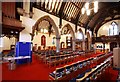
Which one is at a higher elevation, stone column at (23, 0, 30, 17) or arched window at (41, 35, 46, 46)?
stone column at (23, 0, 30, 17)

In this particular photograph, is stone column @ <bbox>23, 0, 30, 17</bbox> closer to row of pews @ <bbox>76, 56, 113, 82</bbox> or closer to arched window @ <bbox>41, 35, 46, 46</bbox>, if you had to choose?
row of pews @ <bbox>76, 56, 113, 82</bbox>

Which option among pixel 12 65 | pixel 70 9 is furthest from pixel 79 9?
pixel 12 65

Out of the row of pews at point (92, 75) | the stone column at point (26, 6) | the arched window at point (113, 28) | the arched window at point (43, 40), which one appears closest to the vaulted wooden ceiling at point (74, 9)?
the stone column at point (26, 6)

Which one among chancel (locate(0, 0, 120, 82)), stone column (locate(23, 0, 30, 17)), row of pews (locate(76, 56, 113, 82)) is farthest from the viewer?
stone column (locate(23, 0, 30, 17))

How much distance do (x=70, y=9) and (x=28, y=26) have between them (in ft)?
21.2

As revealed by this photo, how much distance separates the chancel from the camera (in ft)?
16.7

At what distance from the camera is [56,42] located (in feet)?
43.2

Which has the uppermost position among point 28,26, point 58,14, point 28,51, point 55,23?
point 58,14

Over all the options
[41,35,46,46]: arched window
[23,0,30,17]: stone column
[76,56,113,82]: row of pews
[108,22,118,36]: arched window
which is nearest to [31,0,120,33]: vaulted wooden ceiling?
[23,0,30,17]: stone column

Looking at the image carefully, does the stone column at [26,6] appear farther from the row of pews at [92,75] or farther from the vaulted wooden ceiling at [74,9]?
the row of pews at [92,75]

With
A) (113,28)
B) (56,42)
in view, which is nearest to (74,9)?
(56,42)

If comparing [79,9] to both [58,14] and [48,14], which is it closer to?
[58,14]

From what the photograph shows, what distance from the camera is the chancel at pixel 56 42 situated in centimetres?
509

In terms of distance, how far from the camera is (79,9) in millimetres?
14602
